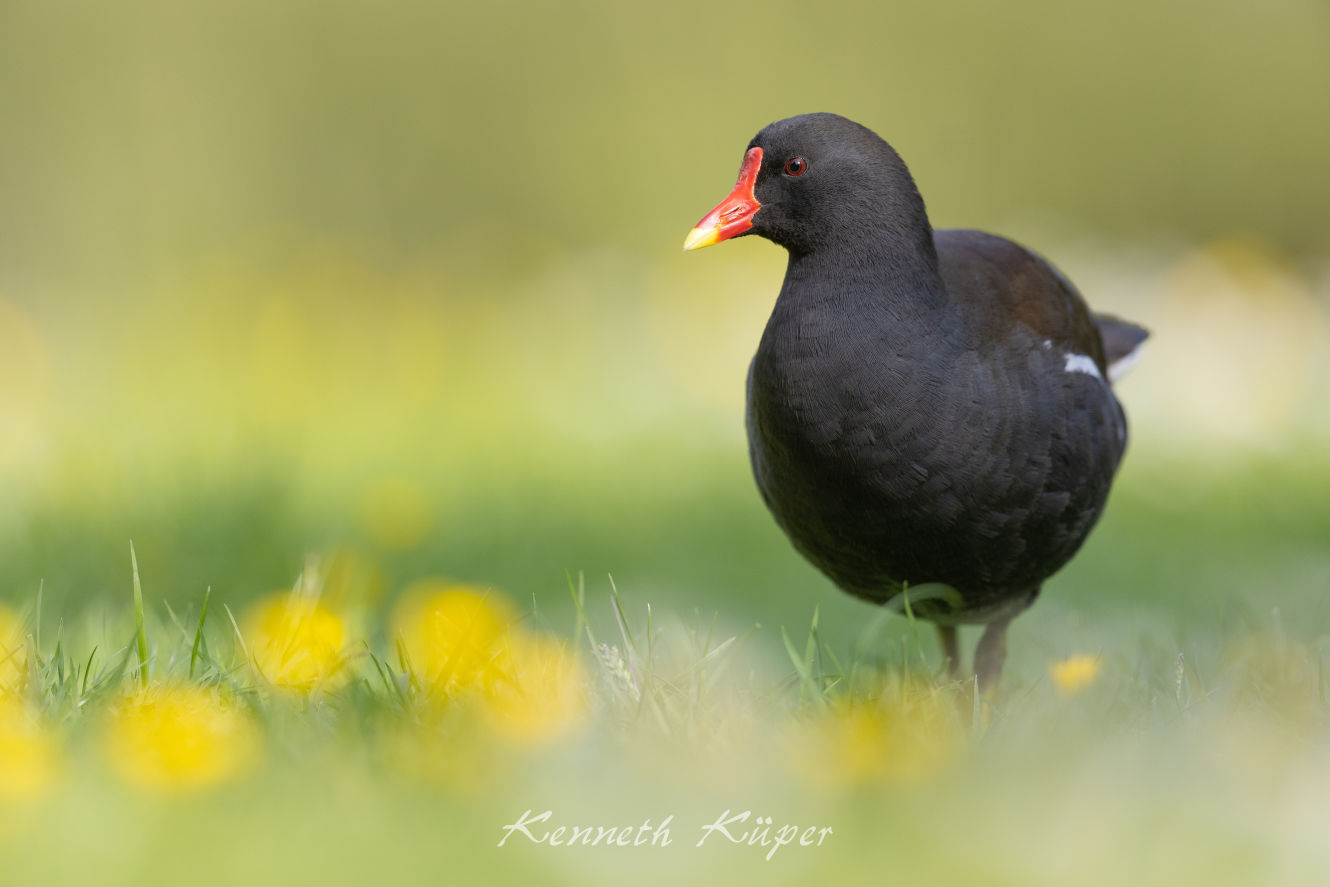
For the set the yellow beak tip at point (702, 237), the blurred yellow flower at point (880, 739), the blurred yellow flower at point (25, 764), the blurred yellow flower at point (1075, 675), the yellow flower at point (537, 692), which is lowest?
the blurred yellow flower at point (1075, 675)

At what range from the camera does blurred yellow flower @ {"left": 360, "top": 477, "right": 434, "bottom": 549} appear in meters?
3.92

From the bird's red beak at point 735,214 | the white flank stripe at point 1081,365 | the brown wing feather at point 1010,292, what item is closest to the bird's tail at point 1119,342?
the brown wing feather at point 1010,292

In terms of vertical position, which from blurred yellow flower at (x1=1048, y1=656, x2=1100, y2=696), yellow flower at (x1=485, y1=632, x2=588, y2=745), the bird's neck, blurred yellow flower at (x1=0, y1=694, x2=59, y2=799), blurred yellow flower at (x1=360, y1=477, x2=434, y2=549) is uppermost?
the bird's neck

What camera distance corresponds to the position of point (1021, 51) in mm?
8109

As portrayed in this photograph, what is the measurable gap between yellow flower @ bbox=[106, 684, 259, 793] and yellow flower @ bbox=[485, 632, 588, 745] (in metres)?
0.33

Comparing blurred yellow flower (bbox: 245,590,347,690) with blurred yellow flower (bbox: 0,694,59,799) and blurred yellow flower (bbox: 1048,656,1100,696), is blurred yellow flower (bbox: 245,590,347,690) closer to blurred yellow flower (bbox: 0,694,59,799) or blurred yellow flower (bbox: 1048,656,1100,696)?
blurred yellow flower (bbox: 0,694,59,799)

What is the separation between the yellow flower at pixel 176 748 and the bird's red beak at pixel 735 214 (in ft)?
4.67

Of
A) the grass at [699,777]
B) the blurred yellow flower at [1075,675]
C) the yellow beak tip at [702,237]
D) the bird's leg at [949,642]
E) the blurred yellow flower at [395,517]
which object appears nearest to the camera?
the grass at [699,777]

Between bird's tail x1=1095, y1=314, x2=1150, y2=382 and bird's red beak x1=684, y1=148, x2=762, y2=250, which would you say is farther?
bird's tail x1=1095, y1=314, x2=1150, y2=382

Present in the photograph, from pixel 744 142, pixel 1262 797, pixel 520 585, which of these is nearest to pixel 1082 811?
pixel 1262 797

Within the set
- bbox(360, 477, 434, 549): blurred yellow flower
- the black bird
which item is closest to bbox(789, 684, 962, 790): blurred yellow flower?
the black bird

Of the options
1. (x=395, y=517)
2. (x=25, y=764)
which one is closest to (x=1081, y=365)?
(x=395, y=517)

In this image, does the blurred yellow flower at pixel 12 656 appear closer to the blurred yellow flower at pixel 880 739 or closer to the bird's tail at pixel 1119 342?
the blurred yellow flower at pixel 880 739

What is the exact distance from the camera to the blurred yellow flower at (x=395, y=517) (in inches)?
154
